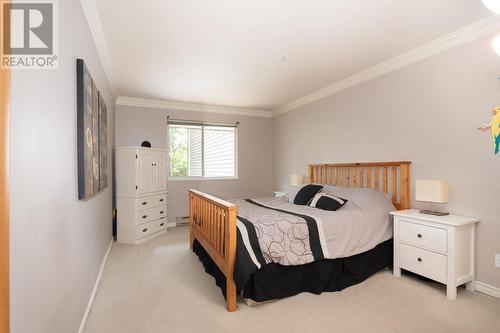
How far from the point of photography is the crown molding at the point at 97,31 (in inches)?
80.2

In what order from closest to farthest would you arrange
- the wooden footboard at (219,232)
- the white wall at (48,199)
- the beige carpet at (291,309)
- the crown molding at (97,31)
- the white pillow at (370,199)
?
the white wall at (48,199) → the beige carpet at (291,309) → the crown molding at (97,31) → the wooden footboard at (219,232) → the white pillow at (370,199)

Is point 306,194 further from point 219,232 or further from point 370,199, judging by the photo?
point 219,232

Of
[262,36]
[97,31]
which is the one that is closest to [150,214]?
[97,31]

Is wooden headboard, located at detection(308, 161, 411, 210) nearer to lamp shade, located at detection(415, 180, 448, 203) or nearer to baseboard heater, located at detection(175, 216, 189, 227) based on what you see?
lamp shade, located at detection(415, 180, 448, 203)

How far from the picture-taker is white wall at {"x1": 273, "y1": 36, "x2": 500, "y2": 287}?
238cm

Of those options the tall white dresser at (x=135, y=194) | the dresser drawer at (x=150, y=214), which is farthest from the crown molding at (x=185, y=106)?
the dresser drawer at (x=150, y=214)

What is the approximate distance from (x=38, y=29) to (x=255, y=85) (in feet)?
10.1

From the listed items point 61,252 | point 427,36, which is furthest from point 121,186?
point 427,36

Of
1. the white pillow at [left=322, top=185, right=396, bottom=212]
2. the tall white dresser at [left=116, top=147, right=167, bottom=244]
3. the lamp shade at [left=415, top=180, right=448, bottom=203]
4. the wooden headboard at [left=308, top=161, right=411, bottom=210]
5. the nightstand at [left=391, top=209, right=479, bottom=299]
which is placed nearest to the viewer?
the nightstand at [left=391, top=209, right=479, bottom=299]

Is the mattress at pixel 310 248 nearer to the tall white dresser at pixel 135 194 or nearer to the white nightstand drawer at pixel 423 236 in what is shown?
the white nightstand drawer at pixel 423 236

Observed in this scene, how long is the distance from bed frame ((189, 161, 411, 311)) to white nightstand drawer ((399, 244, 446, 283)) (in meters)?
0.59

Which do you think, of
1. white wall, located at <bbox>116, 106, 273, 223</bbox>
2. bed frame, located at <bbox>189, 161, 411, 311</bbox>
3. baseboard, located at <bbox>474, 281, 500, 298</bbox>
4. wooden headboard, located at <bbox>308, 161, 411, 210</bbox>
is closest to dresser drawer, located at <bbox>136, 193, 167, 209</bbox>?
white wall, located at <bbox>116, 106, 273, 223</bbox>

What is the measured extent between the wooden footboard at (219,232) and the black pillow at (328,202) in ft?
4.13

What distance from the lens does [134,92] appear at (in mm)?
4422
